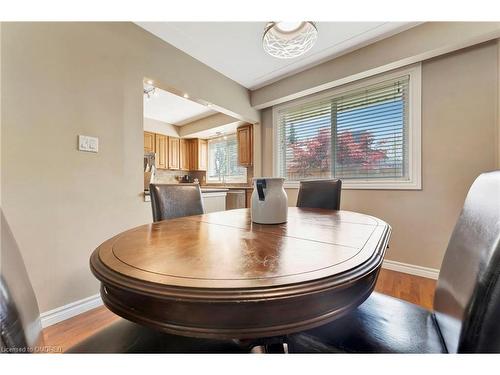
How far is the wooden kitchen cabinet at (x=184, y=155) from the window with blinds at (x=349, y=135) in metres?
2.95

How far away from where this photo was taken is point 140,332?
27.6 inches

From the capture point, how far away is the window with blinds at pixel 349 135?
238cm

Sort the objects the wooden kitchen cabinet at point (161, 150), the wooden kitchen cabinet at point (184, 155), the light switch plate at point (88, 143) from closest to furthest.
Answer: the light switch plate at point (88, 143), the wooden kitchen cabinet at point (161, 150), the wooden kitchen cabinet at point (184, 155)

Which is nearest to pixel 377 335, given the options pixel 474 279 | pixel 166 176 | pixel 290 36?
pixel 474 279

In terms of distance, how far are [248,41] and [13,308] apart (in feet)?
8.36

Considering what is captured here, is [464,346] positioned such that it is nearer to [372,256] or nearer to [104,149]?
[372,256]

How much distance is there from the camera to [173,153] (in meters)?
5.24

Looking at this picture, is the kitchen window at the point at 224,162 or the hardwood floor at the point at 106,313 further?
the kitchen window at the point at 224,162

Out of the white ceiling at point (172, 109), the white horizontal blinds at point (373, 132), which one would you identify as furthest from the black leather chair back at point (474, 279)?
the white ceiling at point (172, 109)

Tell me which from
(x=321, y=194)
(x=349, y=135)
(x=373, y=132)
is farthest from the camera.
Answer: (x=349, y=135)

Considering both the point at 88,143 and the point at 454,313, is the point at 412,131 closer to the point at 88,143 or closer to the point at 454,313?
the point at 454,313

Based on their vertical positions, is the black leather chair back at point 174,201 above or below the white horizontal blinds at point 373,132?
below

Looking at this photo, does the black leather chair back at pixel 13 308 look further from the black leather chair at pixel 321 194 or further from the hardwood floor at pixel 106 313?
the black leather chair at pixel 321 194
